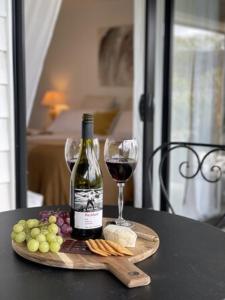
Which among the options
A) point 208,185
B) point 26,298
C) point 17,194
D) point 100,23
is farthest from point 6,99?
point 100,23

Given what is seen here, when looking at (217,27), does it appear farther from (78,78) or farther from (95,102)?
(78,78)

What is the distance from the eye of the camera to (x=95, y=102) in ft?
18.1

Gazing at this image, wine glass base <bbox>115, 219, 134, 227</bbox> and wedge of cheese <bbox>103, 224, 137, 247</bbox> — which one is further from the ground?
wedge of cheese <bbox>103, 224, 137, 247</bbox>

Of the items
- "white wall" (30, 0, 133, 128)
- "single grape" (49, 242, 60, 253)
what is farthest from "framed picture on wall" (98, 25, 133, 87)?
"single grape" (49, 242, 60, 253)

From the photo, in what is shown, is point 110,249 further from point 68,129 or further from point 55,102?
point 55,102

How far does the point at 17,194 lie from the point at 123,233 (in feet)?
4.16

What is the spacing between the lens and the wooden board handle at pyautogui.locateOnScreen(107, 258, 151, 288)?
33.0 inches

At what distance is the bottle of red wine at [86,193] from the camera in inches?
40.9

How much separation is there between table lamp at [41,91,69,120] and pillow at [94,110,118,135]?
1.07 metres

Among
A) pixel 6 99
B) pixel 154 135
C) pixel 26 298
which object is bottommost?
pixel 26 298

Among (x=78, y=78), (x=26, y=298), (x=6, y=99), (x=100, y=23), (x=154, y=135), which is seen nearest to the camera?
(x=26, y=298)

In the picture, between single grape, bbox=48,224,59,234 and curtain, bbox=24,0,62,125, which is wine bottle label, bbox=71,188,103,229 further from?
curtain, bbox=24,0,62,125

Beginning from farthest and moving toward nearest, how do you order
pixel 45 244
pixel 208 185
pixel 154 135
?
pixel 208 185, pixel 154 135, pixel 45 244

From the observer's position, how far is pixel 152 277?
89 centimetres
